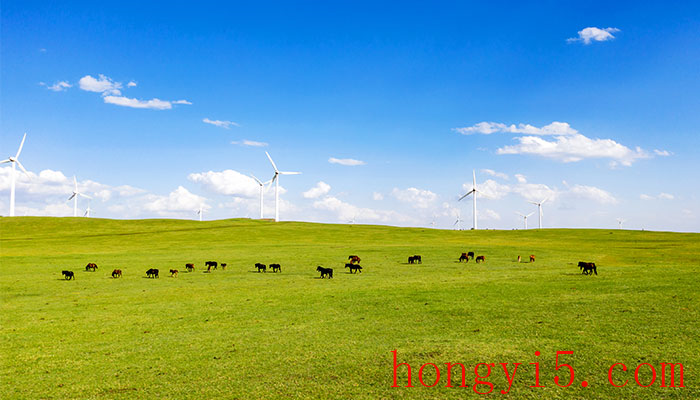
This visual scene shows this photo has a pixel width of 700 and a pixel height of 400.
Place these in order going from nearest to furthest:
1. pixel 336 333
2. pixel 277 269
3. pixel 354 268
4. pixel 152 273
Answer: pixel 336 333 → pixel 152 273 → pixel 354 268 → pixel 277 269

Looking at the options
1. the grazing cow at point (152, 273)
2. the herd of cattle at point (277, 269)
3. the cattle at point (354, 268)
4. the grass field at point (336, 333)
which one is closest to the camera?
the grass field at point (336, 333)

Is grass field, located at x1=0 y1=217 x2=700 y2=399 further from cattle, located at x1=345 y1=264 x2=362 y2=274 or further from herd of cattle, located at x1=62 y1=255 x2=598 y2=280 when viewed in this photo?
cattle, located at x1=345 y1=264 x2=362 y2=274

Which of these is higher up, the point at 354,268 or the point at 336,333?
the point at 354,268

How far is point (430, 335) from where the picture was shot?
15.0m

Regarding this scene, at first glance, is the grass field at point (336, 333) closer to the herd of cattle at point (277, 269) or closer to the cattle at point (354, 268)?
the herd of cattle at point (277, 269)

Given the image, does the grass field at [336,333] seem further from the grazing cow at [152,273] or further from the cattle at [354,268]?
the cattle at [354,268]

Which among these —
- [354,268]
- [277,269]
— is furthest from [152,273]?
[354,268]

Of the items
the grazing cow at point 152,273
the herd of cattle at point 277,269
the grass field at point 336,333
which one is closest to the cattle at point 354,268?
the herd of cattle at point 277,269

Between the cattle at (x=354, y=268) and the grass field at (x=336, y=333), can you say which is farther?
the cattle at (x=354, y=268)

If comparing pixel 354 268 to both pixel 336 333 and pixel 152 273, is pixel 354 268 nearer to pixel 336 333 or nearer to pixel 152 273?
pixel 152 273

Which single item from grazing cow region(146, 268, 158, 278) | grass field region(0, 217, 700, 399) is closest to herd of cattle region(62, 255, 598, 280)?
grazing cow region(146, 268, 158, 278)

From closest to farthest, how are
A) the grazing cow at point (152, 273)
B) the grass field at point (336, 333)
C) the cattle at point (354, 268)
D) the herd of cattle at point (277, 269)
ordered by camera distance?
the grass field at point (336, 333) < the herd of cattle at point (277, 269) < the grazing cow at point (152, 273) < the cattle at point (354, 268)

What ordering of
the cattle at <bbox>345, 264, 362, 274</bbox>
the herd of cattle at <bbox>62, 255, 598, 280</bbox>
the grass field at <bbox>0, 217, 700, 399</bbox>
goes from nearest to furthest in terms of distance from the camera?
the grass field at <bbox>0, 217, 700, 399</bbox>, the herd of cattle at <bbox>62, 255, 598, 280</bbox>, the cattle at <bbox>345, 264, 362, 274</bbox>

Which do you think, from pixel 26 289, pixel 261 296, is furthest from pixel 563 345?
pixel 26 289
